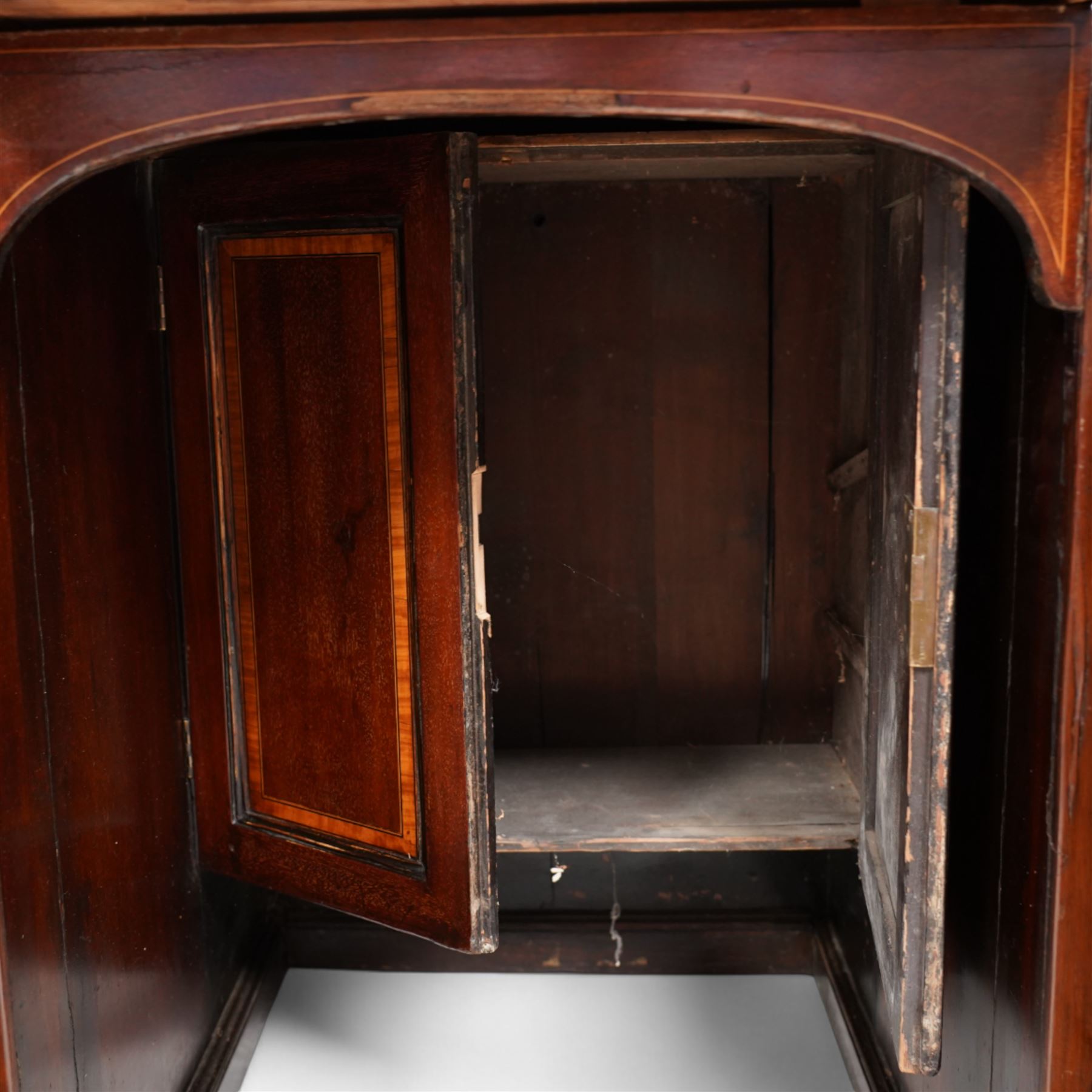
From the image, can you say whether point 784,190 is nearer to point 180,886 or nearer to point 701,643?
point 701,643

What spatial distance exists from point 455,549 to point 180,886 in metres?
0.81

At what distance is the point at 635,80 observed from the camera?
1.29 meters

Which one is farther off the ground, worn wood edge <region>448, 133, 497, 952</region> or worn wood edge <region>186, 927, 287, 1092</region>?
worn wood edge <region>448, 133, 497, 952</region>

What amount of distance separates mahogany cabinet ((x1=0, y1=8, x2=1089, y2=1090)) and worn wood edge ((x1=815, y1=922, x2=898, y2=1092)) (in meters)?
0.01

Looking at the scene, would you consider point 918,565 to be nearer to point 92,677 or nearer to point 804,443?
point 804,443

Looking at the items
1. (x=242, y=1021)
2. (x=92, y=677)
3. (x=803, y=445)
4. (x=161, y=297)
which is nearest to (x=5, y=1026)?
(x=92, y=677)

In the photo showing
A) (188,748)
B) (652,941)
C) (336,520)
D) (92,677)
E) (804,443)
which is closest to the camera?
(92,677)

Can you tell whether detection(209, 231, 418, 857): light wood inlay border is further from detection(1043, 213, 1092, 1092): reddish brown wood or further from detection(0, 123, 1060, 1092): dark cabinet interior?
detection(1043, 213, 1092, 1092): reddish brown wood

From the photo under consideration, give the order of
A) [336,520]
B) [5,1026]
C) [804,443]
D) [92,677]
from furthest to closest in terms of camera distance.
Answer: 1. [804,443]
2. [336,520]
3. [92,677]
4. [5,1026]

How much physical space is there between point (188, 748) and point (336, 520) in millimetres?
519

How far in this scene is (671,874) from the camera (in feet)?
8.51

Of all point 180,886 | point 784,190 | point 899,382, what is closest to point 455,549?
point 899,382

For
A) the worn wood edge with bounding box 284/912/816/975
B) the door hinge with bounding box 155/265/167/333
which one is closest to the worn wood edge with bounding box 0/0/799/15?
the door hinge with bounding box 155/265/167/333

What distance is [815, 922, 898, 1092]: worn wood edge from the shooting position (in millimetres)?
2088
